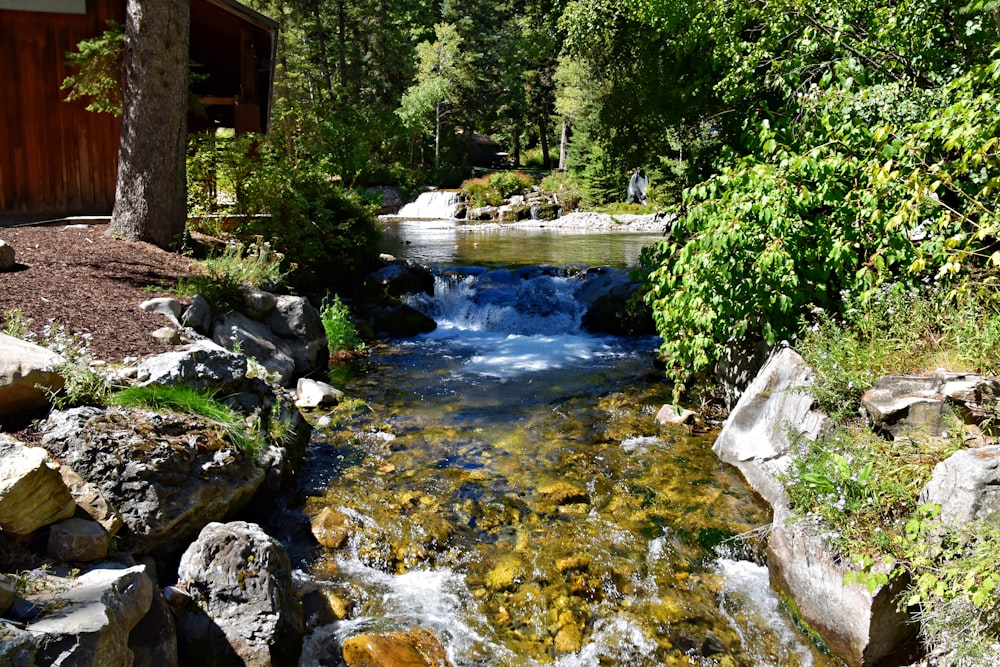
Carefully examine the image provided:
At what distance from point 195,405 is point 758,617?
4414 millimetres

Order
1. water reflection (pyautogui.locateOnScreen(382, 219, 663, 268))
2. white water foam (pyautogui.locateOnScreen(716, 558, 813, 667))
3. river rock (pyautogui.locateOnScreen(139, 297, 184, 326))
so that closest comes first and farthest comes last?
white water foam (pyautogui.locateOnScreen(716, 558, 813, 667)), river rock (pyautogui.locateOnScreen(139, 297, 184, 326)), water reflection (pyautogui.locateOnScreen(382, 219, 663, 268))

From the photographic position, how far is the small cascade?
35.0m

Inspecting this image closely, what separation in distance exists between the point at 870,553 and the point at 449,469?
3731 mm

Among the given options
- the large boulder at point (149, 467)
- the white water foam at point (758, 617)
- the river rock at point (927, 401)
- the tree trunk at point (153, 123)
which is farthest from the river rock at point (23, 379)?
the river rock at point (927, 401)

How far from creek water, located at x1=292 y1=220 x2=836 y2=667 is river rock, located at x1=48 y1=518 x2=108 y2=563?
148cm

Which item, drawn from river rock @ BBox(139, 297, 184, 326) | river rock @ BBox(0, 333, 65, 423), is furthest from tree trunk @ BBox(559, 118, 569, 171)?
river rock @ BBox(0, 333, 65, 423)

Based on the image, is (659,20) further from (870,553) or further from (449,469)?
(870,553)

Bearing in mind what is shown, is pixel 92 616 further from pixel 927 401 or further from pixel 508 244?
pixel 508 244

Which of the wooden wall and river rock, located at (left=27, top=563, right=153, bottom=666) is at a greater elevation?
the wooden wall

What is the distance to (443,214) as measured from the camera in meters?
35.0

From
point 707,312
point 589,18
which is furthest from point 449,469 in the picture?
point 589,18

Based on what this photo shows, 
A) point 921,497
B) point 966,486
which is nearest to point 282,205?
point 921,497

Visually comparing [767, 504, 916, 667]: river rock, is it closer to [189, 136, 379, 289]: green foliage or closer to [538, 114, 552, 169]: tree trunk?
[189, 136, 379, 289]: green foliage

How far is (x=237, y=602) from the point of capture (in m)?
4.06
